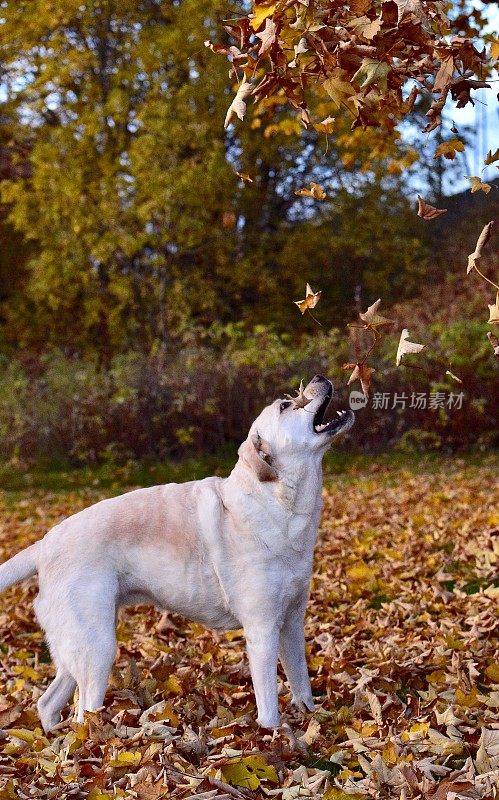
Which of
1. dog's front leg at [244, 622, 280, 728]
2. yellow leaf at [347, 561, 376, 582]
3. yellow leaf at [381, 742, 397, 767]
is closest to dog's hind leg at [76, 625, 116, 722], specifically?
dog's front leg at [244, 622, 280, 728]

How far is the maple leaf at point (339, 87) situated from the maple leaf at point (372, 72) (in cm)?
12

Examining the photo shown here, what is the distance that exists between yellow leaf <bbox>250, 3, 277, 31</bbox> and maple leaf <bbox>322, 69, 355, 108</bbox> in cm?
29

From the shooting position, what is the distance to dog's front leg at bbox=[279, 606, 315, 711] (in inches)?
157

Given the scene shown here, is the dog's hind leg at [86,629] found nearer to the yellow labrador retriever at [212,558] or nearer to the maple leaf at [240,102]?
the yellow labrador retriever at [212,558]

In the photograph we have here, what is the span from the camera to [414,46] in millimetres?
3107

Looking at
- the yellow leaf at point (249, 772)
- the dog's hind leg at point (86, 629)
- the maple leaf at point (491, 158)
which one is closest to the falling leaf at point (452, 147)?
the maple leaf at point (491, 158)

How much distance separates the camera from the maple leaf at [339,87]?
120 inches

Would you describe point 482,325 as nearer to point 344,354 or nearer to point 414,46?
point 344,354

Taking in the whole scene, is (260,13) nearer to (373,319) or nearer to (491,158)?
(491,158)

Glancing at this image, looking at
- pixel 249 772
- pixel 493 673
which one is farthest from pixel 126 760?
pixel 493 673

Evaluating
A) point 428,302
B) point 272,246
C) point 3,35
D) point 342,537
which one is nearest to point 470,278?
point 428,302

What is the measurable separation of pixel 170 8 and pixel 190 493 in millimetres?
13822

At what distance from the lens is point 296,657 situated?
159 inches

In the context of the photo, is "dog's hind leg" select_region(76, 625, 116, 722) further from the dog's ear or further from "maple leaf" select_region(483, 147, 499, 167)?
"maple leaf" select_region(483, 147, 499, 167)
